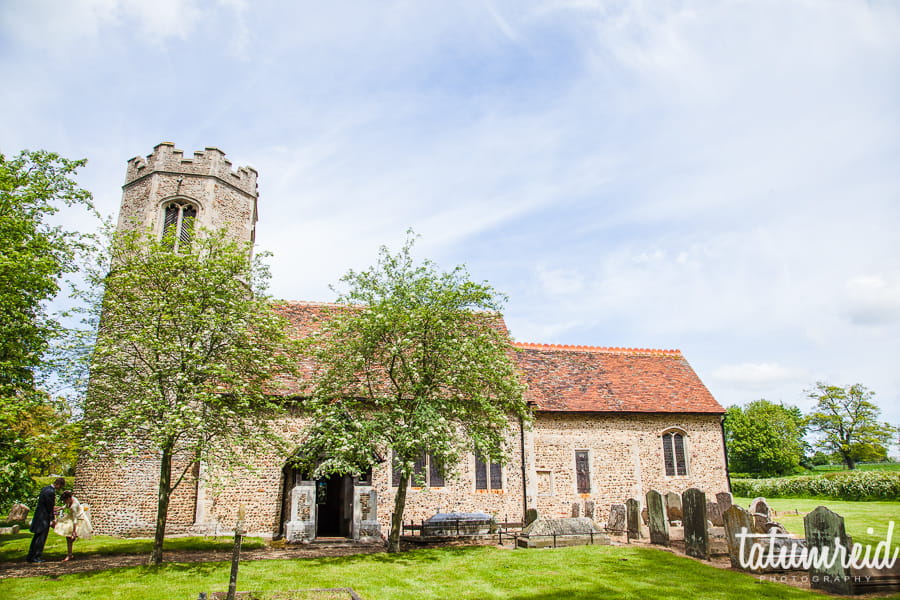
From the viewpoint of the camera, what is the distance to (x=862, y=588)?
31.2 ft

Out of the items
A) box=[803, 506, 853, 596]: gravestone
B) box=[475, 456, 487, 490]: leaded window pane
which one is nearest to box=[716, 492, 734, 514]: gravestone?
box=[475, 456, 487, 490]: leaded window pane

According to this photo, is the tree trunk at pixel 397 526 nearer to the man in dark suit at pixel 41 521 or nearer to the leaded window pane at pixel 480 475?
the leaded window pane at pixel 480 475

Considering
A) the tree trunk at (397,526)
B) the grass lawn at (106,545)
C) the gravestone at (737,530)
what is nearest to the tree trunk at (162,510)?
the grass lawn at (106,545)

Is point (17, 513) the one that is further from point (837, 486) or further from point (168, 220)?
point (837, 486)

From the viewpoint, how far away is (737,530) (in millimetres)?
12203

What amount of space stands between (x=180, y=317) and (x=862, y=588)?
14.9 m

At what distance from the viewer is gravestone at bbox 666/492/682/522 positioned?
725 inches

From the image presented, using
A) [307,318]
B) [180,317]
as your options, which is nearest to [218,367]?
[180,317]

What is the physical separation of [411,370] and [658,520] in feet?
26.9

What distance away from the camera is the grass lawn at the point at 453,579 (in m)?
10.1

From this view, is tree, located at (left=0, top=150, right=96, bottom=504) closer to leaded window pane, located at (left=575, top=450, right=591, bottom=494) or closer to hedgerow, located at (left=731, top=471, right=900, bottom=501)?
leaded window pane, located at (left=575, top=450, right=591, bottom=494)

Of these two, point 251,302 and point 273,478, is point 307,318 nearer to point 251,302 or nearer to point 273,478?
point 273,478

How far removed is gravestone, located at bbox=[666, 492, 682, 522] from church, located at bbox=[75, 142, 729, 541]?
Result: 240 centimetres

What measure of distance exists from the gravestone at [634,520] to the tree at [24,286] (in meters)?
15.8
